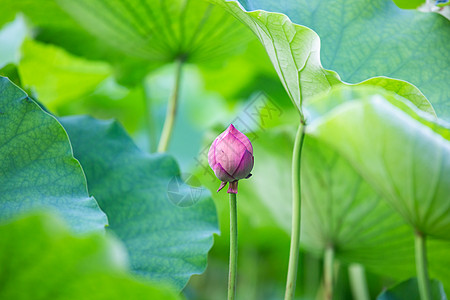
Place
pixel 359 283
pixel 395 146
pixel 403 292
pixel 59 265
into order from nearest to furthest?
pixel 59 265 < pixel 395 146 < pixel 403 292 < pixel 359 283

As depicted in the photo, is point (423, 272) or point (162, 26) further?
point (162, 26)

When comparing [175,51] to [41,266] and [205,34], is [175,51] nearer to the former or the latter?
[205,34]

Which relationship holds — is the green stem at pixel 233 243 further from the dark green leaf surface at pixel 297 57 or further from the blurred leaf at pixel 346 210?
the blurred leaf at pixel 346 210

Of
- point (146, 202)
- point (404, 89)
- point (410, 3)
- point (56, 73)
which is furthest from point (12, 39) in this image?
point (404, 89)

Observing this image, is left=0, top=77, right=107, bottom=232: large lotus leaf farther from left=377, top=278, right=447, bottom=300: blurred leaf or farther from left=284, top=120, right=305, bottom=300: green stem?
left=377, top=278, right=447, bottom=300: blurred leaf

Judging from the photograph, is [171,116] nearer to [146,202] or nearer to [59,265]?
[146,202]

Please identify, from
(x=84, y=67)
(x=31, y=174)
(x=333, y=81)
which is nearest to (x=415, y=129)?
(x=333, y=81)
